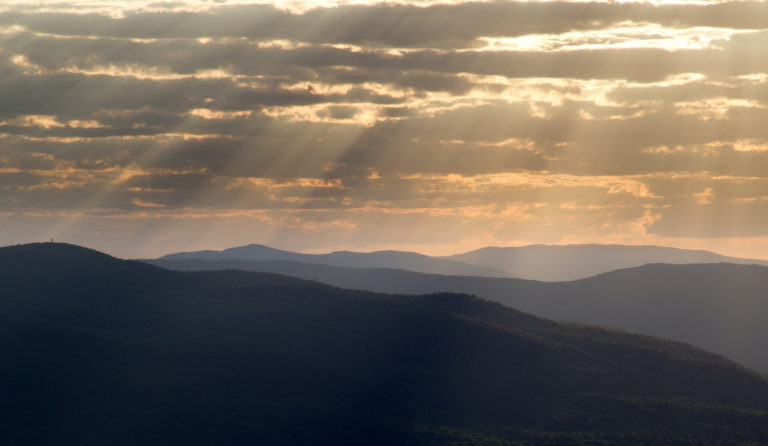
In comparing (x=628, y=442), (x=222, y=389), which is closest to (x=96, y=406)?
(x=222, y=389)

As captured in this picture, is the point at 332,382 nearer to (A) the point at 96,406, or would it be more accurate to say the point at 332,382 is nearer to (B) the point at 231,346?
(B) the point at 231,346

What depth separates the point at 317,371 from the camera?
12144 cm

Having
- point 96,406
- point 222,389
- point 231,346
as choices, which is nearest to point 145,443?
point 96,406

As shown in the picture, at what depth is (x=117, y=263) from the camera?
182 metres

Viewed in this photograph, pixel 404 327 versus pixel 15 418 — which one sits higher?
pixel 404 327

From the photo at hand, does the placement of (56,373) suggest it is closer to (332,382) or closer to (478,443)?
(332,382)

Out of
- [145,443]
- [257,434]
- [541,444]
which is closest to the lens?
[145,443]

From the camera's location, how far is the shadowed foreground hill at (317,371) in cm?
9900

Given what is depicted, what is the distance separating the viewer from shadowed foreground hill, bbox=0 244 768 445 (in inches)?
3898

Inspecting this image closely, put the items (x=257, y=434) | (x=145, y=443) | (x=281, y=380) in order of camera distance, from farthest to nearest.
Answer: (x=281, y=380)
(x=257, y=434)
(x=145, y=443)

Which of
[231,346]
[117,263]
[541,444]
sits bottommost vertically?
[541,444]

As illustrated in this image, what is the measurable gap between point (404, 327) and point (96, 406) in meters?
64.5

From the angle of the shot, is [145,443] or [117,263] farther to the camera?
[117,263]

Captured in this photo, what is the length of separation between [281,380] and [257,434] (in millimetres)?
19914
